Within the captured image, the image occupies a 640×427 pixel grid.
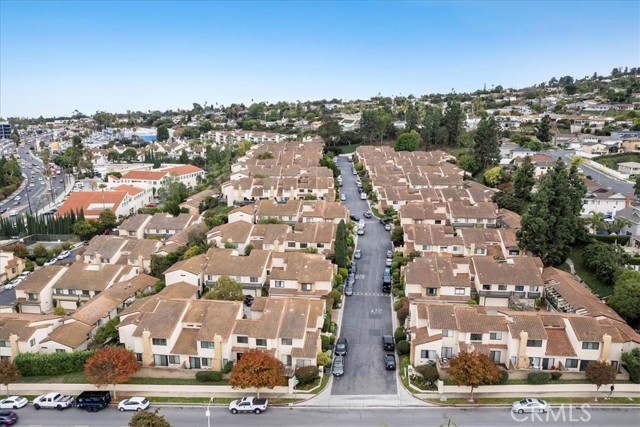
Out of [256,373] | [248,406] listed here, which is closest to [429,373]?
[256,373]

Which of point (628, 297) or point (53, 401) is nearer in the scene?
point (53, 401)

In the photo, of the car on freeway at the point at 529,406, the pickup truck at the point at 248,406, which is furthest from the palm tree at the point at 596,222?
the pickup truck at the point at 248,406

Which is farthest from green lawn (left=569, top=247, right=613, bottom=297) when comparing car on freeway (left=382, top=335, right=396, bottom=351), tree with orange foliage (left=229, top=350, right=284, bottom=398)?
tree with orange foliage (left=229, top=350, right=284, bottom=398)

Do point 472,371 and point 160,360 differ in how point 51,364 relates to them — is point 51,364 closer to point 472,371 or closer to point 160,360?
point 160,360

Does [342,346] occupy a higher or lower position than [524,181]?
lower

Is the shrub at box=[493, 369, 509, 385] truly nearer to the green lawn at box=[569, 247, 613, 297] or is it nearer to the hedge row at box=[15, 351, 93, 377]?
the green lawn at box=[569, 247, 613, 297]

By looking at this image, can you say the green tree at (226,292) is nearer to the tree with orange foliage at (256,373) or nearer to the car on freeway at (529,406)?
the tree with orange foliage at (256,373)
